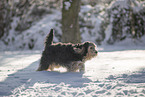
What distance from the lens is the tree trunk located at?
763 centimetres

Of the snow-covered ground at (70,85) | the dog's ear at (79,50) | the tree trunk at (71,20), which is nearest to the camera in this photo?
the snow-covered ground at (70,85)

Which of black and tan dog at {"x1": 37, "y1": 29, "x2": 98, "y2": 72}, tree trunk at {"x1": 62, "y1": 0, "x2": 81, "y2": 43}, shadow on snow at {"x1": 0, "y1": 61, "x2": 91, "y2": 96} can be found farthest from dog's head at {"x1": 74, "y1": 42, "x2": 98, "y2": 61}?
tree trunk at {"x1": 62, "y1": 0, "x2": 81, "y2": 43}

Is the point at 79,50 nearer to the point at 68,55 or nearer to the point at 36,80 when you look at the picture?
the point at 68,55

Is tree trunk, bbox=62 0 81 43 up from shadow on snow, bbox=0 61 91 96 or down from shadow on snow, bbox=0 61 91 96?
up

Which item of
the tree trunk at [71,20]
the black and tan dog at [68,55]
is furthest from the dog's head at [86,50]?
the tree trunk at [71,20]

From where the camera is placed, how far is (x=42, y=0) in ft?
58.0

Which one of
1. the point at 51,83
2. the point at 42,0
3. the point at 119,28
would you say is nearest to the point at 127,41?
the point at 119,28

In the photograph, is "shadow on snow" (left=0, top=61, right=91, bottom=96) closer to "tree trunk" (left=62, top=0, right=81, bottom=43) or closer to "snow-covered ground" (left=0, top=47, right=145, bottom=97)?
"snow-covered ground" (left=0, top=47, right=145, bottom=97)

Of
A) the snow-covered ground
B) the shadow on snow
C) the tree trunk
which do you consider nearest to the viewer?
the snow-covered ground

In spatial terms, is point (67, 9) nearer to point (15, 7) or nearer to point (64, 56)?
point (64, 56)

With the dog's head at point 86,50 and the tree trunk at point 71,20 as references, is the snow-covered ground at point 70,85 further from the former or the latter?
the tree trunk at point 71,20

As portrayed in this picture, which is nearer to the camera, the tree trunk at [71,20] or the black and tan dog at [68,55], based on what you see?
the black and tan dog at [68,55]

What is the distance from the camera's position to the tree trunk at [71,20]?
25.0ft

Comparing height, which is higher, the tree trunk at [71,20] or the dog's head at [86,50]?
the tree trunk at [71,20]
